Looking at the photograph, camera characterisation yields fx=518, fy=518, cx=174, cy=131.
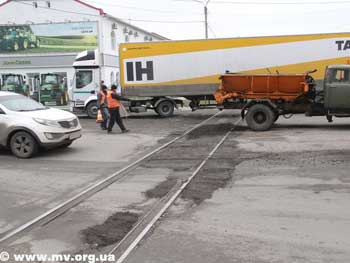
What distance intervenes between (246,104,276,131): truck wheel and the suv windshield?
23.5ft

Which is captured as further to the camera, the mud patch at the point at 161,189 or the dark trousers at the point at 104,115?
the dark trousers at the point at 104,115

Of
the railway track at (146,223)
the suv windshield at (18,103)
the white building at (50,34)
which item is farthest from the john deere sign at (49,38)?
the railway track at (146,223)

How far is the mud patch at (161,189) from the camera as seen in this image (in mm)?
8234

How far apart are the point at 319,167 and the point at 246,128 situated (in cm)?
819

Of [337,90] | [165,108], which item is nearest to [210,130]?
[337,90]

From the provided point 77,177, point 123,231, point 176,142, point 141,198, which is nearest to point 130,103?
point 176,142

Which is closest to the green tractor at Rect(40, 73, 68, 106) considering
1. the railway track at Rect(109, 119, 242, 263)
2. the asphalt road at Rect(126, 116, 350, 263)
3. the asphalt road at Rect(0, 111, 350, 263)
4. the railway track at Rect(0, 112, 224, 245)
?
the asphalt road at Rect(0, 111, 350, 263)

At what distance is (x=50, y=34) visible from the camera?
131 ft

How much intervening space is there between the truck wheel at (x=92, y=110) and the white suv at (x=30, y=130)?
11.7m

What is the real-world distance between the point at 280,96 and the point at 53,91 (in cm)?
2044

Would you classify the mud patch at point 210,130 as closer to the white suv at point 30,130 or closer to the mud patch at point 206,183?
the white suv at point 30,130

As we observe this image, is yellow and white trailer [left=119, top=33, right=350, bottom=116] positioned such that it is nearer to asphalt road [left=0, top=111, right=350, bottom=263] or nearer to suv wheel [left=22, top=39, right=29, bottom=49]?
asphalt road [left=0, top=111, right=350, bottom=263]

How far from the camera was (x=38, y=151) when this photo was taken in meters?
12.9

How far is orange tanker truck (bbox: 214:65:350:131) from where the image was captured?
1684 cm
